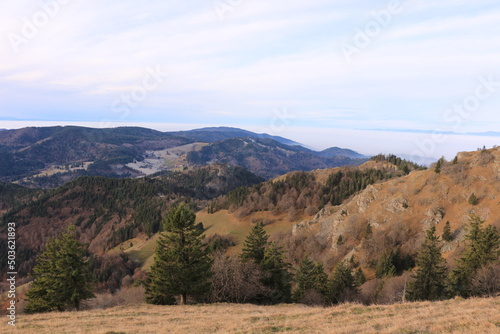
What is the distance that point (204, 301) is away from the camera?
1565 inches

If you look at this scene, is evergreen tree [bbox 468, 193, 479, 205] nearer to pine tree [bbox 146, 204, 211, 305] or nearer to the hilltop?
Answer: the hilltop

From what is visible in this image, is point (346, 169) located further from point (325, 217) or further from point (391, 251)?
point (391, 251)

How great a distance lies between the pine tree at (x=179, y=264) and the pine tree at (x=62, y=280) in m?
8.48

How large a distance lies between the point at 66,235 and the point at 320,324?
32.2 m

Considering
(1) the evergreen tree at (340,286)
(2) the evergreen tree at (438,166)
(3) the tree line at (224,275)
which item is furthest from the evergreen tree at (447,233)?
(1) the evergreen tree at (340,286)

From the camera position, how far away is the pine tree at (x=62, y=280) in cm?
3447

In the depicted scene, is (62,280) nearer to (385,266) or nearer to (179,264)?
(179,264)

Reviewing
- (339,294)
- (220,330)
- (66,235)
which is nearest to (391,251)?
(339,294)

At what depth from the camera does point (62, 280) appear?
34.6m

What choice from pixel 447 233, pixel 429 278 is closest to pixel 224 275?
pixel 429 278

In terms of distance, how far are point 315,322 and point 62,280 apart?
103ft

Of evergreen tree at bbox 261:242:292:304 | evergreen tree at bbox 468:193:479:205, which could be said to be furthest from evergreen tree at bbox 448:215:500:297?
evergreen tree at bbox 468:193:479:205

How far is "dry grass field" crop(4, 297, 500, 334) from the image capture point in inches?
602

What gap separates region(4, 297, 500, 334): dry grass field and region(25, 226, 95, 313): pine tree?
26.3 feet
